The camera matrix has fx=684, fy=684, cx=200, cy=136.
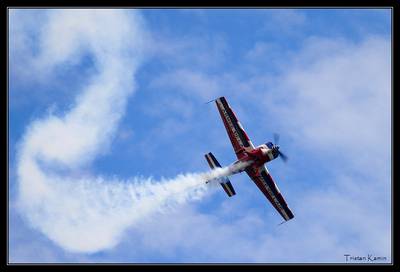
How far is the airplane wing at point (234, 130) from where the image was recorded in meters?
77.7

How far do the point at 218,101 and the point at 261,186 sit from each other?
11.4m

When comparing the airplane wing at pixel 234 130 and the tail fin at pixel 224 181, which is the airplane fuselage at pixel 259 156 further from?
the tail fin at pixel 224 181

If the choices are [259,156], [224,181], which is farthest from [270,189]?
[224,181]

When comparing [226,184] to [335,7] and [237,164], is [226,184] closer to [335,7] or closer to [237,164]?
[237,164]

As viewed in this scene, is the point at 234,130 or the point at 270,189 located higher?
the point at 234,130

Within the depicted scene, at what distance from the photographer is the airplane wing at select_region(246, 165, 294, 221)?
262ft

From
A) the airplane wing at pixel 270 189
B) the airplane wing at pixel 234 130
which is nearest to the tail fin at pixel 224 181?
the airplane wing at pixel 234 130

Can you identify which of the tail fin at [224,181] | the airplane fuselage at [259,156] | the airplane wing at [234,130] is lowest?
the tail fin at [224,181]

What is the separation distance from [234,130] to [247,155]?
350 cm

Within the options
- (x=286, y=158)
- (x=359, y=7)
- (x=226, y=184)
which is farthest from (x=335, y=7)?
(x=226, y=184)

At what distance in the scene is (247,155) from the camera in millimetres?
77250

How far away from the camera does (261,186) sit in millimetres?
81438

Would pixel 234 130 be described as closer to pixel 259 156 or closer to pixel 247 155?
pixel 247 155

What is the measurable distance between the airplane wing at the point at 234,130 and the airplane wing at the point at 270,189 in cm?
288
